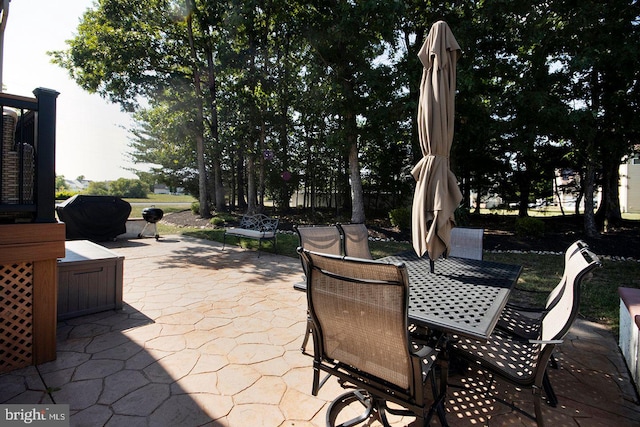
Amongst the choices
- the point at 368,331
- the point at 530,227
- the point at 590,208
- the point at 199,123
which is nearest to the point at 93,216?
the point at 199,123

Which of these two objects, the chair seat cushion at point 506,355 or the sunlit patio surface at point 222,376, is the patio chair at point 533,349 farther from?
the sunlit patio surface at point 222,376

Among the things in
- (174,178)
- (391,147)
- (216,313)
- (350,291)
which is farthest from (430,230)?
(174,178)

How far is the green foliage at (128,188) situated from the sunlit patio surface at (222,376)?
31231mm

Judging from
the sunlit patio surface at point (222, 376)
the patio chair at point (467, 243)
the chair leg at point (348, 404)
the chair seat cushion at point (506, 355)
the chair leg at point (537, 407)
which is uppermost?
the patio chair at point (467, 243)

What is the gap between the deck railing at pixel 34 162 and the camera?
242 centimetres

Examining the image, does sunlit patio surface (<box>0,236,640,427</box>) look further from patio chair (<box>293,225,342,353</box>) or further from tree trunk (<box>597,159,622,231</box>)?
tree trunk (<box>597,159,622,231</box>)

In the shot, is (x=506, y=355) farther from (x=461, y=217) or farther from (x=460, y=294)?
(x=461, y=217)

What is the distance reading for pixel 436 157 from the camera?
2479 millimetres

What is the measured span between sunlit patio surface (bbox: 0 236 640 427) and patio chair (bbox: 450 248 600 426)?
377mm

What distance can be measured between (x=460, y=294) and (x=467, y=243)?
1.72 metres

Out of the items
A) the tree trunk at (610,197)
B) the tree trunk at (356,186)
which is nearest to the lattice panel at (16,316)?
the tree trunk at (356,186)

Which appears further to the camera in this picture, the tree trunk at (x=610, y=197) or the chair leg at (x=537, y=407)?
the tree trunk at (x=610, y=197)

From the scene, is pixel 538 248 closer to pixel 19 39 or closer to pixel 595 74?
pixel 595 74

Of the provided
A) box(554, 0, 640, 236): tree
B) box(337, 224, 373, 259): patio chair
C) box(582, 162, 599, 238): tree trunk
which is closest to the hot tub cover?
box(337, 224, 373, 259): patio chair
